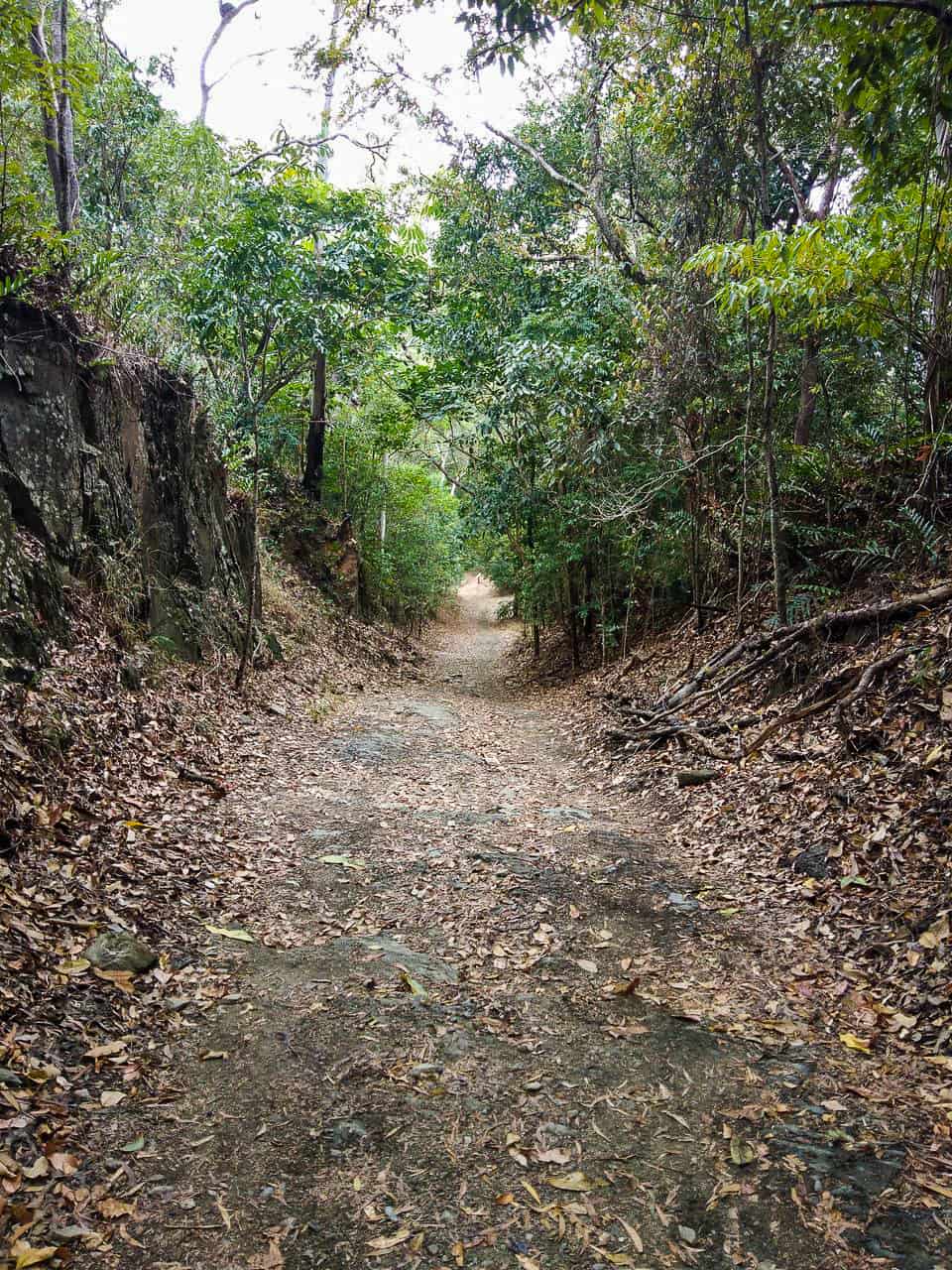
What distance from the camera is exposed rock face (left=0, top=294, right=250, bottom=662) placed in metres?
6.30

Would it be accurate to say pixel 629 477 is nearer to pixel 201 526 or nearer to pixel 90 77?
pixel 201 526

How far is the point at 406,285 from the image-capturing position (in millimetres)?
14969

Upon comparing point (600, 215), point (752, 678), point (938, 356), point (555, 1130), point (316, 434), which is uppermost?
point (600, 215)

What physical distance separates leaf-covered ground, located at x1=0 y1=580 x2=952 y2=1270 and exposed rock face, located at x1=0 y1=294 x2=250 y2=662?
2415 mm

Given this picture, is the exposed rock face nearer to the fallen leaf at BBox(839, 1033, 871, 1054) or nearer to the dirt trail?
the dirt trail

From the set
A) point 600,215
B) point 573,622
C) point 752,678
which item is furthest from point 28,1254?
point 573,622

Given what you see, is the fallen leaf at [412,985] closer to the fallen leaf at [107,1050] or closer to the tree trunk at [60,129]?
the fallen leaf at [107,1050]

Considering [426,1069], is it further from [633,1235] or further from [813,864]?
[813,864]

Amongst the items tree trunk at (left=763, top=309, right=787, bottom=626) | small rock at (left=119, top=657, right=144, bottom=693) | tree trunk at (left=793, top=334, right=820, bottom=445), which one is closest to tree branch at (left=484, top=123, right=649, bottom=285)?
tree trunk at (left=793, top=334, right=820, bottom=445)

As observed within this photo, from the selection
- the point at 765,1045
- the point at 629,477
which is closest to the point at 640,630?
the point at 629,477

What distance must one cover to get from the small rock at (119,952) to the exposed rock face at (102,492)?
2.52 m

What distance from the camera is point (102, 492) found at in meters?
7.69

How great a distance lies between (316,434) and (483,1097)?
16.8m

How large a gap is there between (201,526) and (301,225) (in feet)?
18.0
